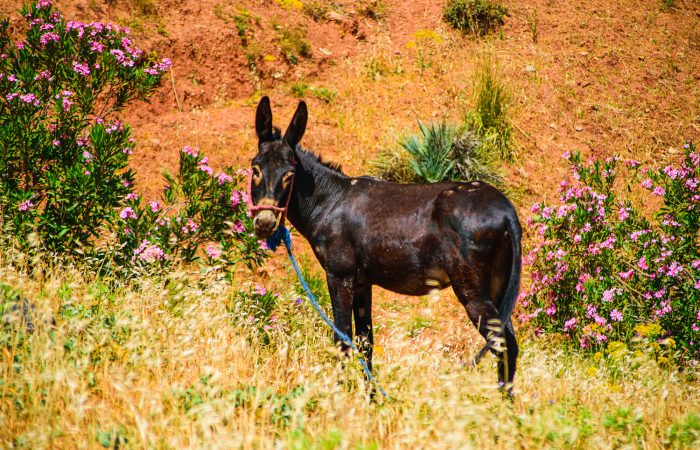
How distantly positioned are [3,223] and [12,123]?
1.13 meters

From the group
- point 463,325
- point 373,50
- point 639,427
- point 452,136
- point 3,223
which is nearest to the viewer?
point 639,427

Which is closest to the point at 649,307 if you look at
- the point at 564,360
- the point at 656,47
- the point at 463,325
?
the point at 564,360

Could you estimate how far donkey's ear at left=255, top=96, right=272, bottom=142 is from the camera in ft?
15.9

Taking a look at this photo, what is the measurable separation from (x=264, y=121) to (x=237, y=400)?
2439mm

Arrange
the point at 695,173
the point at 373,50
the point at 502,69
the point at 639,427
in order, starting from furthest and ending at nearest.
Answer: the point at 373,50
the point at 502,69
the point at 695,173
the point at 639,427

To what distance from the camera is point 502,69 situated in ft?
40.6

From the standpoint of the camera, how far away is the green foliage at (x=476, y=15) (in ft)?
46.8

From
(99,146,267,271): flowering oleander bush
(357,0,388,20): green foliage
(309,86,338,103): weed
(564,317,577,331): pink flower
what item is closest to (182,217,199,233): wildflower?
(99,146,267,271): flowering oleander bush

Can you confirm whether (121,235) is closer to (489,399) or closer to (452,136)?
(489,399)

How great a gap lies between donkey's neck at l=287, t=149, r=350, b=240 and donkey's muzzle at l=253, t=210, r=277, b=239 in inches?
21.1

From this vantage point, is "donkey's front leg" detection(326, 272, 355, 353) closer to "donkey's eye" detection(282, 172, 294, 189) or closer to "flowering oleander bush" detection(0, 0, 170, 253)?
"donkey's eye" detection(282, 172, 294, 189)

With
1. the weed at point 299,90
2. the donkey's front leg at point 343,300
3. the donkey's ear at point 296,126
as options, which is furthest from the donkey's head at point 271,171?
the weed at point 299,90

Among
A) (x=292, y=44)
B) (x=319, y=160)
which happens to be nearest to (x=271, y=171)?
(x=319, y=160)

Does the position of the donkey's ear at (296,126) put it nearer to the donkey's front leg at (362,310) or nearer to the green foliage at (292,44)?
the donkey's front leg at (362,310)
